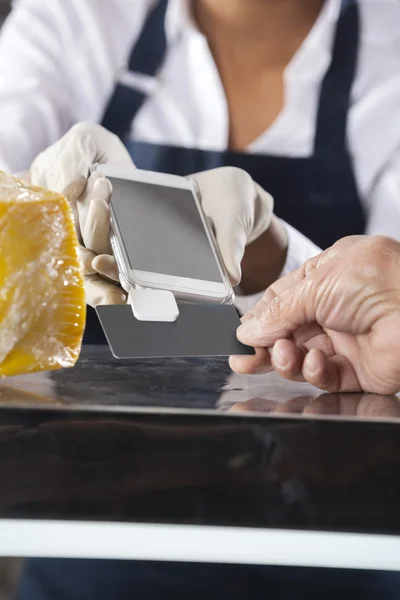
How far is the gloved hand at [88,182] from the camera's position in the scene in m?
0.82

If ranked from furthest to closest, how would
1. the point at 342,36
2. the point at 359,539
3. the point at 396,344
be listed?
the point at 342,36, the point at 396,344, the point at 359,539

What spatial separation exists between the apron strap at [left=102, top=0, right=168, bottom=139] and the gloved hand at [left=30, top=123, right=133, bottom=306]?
4cm

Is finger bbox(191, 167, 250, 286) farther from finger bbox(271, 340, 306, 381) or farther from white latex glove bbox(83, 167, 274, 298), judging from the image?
finger bbox(271, 340, 306, 381)

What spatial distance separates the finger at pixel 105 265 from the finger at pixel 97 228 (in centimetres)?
3

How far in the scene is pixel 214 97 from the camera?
106 cm

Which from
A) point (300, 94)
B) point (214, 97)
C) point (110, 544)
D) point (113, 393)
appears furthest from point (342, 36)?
point (110, 544)

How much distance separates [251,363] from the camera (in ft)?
2.02

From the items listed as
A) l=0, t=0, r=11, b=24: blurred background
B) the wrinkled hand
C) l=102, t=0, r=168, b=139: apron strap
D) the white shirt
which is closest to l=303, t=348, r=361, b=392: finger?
the wrinkled hand

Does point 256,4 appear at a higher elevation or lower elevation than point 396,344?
higher

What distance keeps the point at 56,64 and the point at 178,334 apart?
0.67m

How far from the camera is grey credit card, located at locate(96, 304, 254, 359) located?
1.80ft

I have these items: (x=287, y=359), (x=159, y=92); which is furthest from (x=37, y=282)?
(x=159, y=92)

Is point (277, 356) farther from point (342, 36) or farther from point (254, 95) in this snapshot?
point (342, 36)

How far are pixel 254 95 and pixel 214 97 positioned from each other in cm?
6
